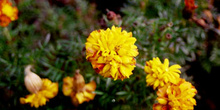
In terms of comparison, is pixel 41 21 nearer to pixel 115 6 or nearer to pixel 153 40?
pixel 115 6

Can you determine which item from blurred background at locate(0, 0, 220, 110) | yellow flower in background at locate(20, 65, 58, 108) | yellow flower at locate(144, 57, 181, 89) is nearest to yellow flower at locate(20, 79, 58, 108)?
yellow flower in background at locate(20, 65, 58, 108)

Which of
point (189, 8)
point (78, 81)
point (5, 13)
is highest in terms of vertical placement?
point (189, 8)

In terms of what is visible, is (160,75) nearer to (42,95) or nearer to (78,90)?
(78,90)

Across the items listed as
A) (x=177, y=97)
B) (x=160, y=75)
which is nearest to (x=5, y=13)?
(x=160, y=75)

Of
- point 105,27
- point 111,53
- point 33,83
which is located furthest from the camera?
point 105,27

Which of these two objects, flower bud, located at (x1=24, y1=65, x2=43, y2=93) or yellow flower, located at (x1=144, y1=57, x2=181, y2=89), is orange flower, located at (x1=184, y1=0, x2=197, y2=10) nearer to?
yellow flower, located at (x1=144, y1=57, x2=181, y2=89)

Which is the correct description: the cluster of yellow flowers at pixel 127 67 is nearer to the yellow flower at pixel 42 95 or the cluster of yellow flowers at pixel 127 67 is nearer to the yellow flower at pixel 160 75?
the yellow flower at pixel 160 75
